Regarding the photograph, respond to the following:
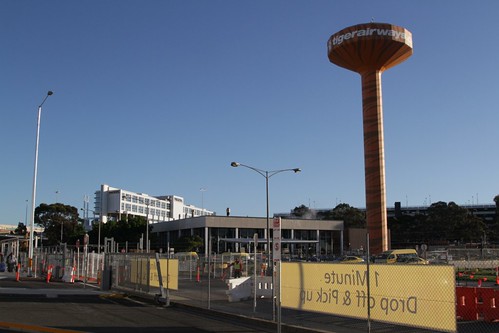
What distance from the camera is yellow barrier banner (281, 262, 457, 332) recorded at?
10.3 m

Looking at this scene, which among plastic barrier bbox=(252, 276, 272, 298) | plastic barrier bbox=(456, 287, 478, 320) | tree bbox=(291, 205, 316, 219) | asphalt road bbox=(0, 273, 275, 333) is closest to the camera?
asphalt road bbox=(0, 273, 275, 333)

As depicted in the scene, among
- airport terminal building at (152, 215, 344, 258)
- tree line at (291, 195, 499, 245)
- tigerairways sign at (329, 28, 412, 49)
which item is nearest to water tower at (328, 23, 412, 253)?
tigerairways sign at (329, 28, 412, 49)

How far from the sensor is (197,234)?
329 ft

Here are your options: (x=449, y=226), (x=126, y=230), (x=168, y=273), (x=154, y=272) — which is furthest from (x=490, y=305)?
(x=449, y=226)

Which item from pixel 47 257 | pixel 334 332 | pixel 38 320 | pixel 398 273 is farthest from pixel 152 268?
pixel 47 257

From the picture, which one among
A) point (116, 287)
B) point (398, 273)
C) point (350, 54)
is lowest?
point (116, 287)

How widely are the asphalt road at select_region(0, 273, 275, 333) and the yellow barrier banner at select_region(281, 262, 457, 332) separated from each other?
1485 mm

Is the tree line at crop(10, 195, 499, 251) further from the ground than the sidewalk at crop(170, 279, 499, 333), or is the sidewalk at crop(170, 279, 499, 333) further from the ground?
the tree line at crop(10, 195, 499, 251)

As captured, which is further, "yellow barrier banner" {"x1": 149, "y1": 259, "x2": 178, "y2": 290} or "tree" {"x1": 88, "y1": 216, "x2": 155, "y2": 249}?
"tree" {"x1": 88, "y1": 216, "x2": 155, "y2": 249}

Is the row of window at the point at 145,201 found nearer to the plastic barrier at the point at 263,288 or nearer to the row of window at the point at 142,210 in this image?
the row of window at the point at 142,210

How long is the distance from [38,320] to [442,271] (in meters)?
10.4

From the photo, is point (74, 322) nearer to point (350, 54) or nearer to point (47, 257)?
point (47, 257)

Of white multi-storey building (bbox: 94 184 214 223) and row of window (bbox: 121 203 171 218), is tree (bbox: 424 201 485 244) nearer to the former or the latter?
white multi-storey building (bbox: 94 184 214 223)

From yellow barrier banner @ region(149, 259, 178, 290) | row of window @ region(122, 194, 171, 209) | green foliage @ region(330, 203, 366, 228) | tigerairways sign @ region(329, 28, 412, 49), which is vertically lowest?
yellow barrier banner @ region(149, 259, 178, 290)
